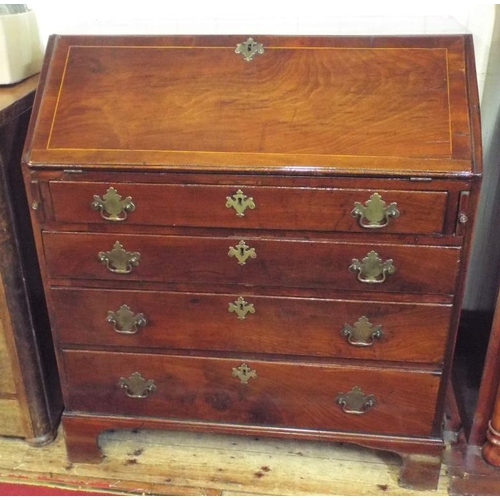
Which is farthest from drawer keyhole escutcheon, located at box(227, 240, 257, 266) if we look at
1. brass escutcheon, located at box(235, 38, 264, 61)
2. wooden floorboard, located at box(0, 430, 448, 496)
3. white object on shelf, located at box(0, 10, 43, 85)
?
white object on shelf, located at box(0, 10, 43, 85)

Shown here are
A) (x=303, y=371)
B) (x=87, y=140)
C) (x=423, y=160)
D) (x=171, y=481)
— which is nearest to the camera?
(x=423, y=160)

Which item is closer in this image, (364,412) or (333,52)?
(333,52)

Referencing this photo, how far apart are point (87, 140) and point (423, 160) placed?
776mm

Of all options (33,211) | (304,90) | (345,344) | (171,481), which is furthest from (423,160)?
(171,481)

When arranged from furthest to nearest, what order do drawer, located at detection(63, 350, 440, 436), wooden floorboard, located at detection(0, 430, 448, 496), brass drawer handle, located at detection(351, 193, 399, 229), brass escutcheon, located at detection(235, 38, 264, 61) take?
wooden floorboard, located at detection(0, 430, 448, 496)
drawer, located at detection(63, 350, 440, 436)
brass escutcheon, located at detection(235, 38, 264, 61)
brass drawer handle, located at detection(351, 193, 399, 229)

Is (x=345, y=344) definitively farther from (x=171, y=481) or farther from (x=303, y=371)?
(x=171, y=481)

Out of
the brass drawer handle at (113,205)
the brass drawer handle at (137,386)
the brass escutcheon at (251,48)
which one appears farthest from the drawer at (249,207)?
the brass drawer handle at (137,386)

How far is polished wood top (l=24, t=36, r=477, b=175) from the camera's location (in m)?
1.35

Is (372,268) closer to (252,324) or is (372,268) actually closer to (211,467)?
(252,324)

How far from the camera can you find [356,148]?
1351 mm

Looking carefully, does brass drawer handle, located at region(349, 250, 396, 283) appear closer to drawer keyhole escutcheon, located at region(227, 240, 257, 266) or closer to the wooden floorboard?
drawer keyhole escutcheon, located at region(227, 240, 257, 266)

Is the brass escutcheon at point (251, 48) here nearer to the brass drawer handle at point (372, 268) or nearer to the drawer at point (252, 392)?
the brass drawer handle at point (372, 268)

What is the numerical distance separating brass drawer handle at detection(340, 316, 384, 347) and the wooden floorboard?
0.47 metres
